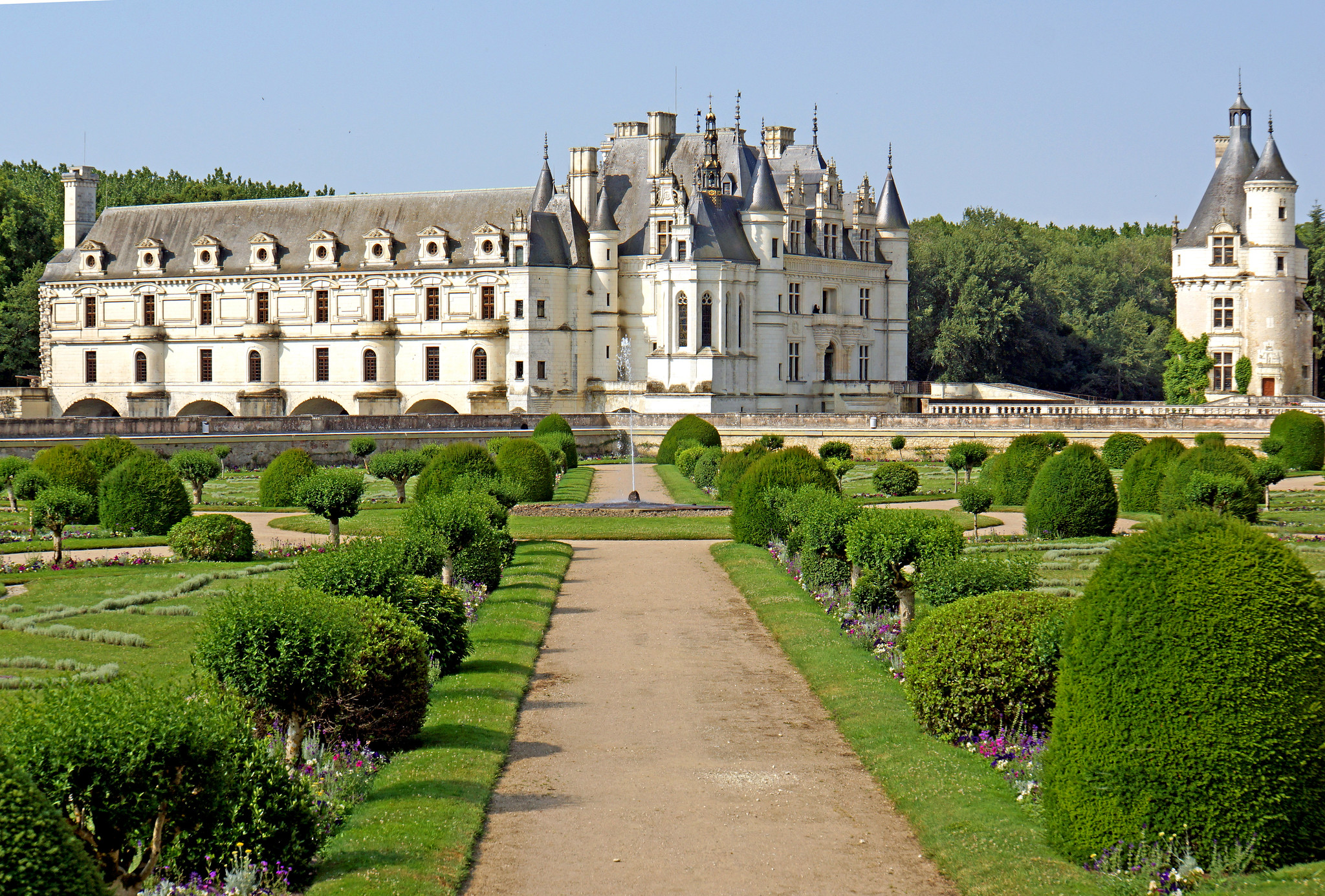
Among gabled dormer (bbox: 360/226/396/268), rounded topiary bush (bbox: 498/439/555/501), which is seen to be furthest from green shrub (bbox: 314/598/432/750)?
gabled dormer (bbox: 360/226/396/268)

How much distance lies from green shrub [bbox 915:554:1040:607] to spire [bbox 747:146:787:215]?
1819 inches

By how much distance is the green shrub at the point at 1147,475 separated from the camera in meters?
27.8

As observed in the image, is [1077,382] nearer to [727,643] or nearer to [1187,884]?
Result: [727,643]

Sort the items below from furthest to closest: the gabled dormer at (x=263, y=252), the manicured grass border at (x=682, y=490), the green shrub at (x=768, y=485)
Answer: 1. the gabled dormer at (x=263, y=252)
2. the manicured grass border at (x=682, y=490)
3. the green shrub at (x=768, y=485)

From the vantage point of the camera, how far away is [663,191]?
59.2m

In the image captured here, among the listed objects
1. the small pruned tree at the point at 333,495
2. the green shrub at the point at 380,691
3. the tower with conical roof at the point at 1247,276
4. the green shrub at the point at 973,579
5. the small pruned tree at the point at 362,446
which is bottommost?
the green shrub at the point at 380,691

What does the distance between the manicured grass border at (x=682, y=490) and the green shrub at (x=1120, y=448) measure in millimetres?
12119

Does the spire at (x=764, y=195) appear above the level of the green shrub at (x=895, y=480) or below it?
above

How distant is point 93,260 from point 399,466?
4001 centimetres

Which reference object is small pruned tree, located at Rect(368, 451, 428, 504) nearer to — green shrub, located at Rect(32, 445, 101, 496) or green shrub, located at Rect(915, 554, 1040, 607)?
green shrub, located at Rect(32, 445, 101, 496)

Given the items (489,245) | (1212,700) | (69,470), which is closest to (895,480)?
(69,470)

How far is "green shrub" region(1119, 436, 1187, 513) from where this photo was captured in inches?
1096

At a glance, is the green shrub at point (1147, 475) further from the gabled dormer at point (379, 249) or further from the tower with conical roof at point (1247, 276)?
the gabled dormer at point (379, 249)

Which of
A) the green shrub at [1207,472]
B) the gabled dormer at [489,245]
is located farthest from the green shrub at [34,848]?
the gabled dormer at [489,245]
